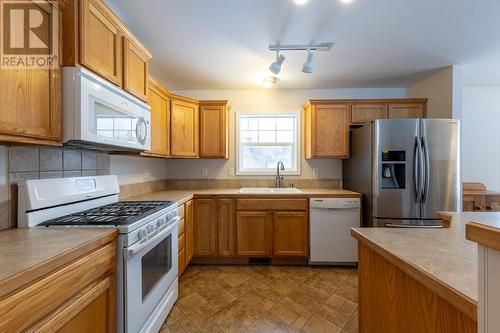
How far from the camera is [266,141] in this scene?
3.61 metres

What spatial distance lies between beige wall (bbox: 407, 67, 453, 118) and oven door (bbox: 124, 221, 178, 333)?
340 cm

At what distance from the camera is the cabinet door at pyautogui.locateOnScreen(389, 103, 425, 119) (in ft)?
10.3

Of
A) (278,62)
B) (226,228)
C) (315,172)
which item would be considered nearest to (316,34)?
(278,62)

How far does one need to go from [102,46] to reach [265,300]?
7.78ft

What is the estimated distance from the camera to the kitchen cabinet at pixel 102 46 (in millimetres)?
1291

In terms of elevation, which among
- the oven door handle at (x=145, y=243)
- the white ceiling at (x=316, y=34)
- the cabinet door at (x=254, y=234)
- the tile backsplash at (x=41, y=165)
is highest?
the white ceiling at (x=316, y=34)

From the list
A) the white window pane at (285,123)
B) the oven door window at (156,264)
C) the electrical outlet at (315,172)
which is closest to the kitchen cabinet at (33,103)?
the oven door window at (156,264)

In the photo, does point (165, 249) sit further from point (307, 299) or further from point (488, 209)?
point (488, 209)

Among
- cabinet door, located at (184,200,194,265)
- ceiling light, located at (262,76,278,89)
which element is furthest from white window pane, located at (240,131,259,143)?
cabinet door, located at (184,200,194,265)

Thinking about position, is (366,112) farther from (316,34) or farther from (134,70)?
(134,70)

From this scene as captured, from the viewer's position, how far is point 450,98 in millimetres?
2818

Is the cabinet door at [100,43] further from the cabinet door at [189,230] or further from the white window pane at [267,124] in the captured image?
the white window pane at [267,124]

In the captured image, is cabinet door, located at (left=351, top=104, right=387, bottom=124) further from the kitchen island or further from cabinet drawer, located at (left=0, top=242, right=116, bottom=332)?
cabinet drawer, located at (left=0, top=242, right=116, bottom=332)

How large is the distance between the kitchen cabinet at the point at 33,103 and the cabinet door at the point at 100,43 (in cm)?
12
